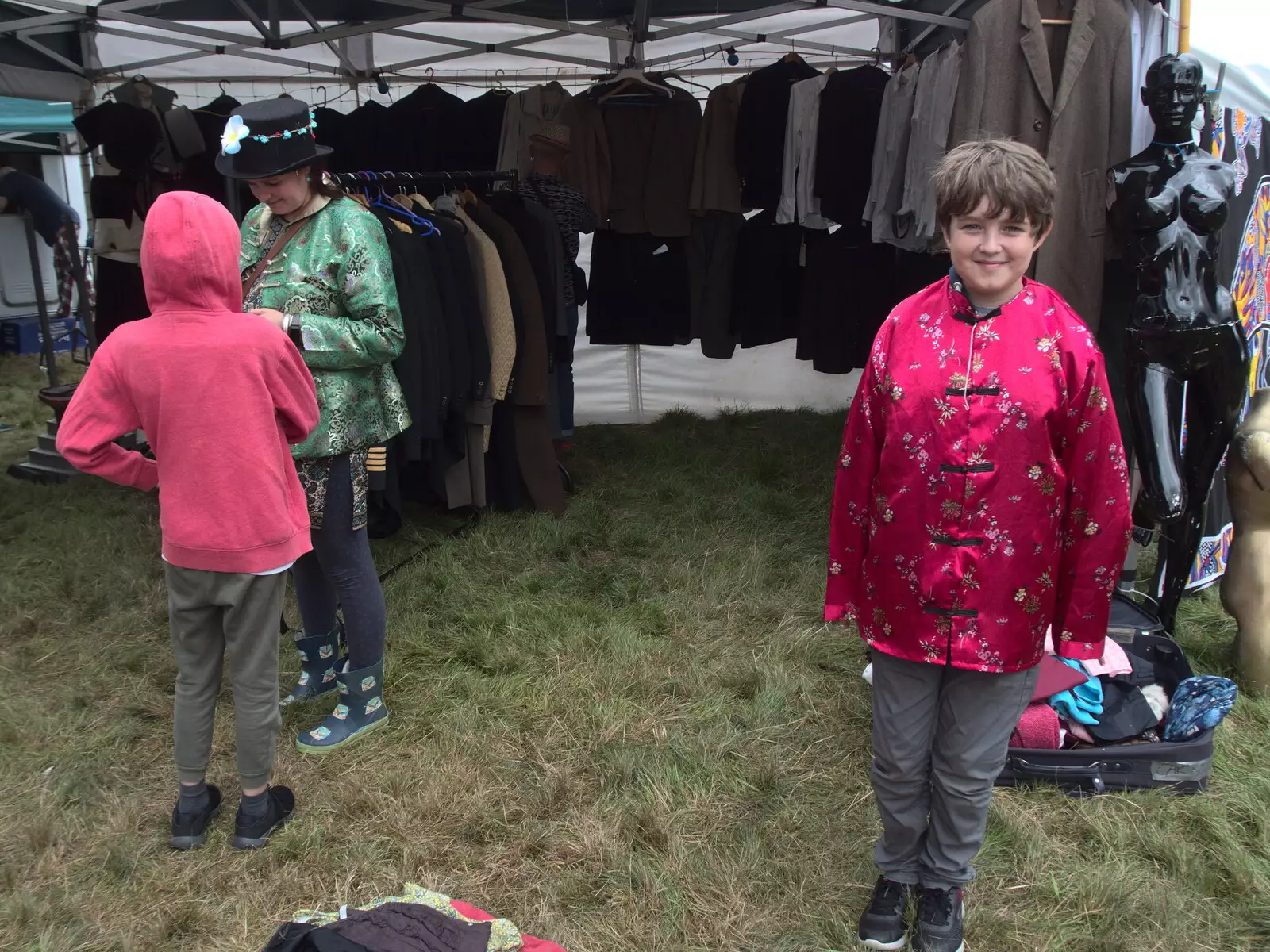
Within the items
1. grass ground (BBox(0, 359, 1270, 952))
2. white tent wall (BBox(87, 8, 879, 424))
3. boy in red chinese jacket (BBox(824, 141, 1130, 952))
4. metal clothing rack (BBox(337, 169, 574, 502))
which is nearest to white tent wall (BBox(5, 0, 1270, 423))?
white tent wall (BBox(87, 8, 879, 424))

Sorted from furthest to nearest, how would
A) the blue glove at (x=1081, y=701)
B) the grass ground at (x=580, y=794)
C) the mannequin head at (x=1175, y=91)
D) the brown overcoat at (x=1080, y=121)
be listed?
the brown overcoat at (x=1080, y=121) < the mannequin head at (x=1175, y=91) < the blue glove at (x=1081, y=701) < the grass ground at (x=580, y=794)

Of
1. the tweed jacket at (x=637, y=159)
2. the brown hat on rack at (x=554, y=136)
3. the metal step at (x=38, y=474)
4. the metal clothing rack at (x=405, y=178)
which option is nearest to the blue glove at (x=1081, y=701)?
the metal clothing rack at (x=405, y=178)

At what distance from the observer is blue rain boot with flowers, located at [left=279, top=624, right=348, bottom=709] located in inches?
123

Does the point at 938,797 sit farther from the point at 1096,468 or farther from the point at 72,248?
the point at 72,248

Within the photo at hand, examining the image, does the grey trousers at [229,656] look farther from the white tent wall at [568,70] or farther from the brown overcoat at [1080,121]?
the white tent wall at [568,70]

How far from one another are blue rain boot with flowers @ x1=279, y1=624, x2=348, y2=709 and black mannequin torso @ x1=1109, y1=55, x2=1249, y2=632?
2604mm

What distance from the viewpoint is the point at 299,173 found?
8.41 feet

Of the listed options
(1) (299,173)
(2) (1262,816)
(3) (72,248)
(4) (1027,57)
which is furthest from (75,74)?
(2) (1262,816)

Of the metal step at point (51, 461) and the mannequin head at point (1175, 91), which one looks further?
the metal step at point (51, 461)

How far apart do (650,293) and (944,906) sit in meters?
4.67

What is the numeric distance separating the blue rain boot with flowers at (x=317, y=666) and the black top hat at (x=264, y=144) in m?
1.44

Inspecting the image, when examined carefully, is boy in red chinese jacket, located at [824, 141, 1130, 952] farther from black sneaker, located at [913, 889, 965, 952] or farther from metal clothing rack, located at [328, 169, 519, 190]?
metal clothing rack, located at [328, 169, 519, 190]

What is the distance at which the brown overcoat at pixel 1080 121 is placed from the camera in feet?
11.6

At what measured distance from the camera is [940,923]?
2.04 metres
